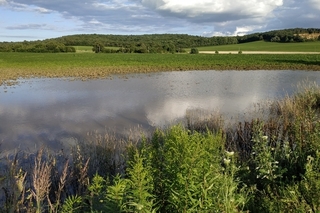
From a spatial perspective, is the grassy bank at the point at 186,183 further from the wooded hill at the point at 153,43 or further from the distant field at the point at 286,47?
the wooded hill at the point at 153,43

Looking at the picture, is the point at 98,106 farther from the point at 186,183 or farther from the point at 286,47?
the point at 286,47

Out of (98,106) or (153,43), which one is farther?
(153,43)

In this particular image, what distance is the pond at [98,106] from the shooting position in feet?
38.0

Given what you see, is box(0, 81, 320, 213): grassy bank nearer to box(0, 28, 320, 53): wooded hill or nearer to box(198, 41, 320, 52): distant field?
box(198, 41, 320, 52): distant field

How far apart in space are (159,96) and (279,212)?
50.4 ft

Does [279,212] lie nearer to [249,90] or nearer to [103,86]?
[249,90]

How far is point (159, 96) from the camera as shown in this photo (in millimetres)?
19281

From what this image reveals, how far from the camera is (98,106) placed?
54.3 ft

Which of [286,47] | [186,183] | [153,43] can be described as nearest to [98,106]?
[186,183]

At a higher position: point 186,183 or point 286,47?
point 286,47

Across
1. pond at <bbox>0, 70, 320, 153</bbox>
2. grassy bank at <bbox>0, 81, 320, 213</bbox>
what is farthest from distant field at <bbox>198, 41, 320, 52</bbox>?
grassy bank at <bbox>0, 81, 320, 213</bbox>

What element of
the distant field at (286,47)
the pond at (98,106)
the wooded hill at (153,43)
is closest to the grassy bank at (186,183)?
the pond at (98,106)

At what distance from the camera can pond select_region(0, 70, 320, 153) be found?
11.6m

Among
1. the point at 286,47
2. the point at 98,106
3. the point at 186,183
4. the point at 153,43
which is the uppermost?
the point at 153,43
